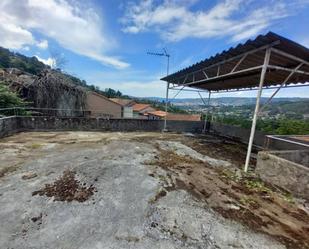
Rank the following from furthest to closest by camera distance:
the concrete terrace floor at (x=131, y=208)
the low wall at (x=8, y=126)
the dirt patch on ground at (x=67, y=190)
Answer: the low wall at (x=8, y=126) < the dirt patch on ground at (x=67, y=190) < the concrete terrace floor at (x=131, y=208)

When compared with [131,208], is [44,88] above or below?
above

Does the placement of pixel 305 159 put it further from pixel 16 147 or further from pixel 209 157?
pixel 16 147

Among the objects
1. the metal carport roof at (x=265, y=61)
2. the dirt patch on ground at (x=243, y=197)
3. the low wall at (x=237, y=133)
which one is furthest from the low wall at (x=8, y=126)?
the low wall at (x=237, y=133)

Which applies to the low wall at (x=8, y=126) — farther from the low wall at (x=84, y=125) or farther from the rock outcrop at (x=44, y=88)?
the rock outcrop at (x=44, y=88)

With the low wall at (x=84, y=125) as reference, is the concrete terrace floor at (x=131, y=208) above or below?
below

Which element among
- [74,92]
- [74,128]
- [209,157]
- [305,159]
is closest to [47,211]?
[209,157]

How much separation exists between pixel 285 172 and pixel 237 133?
253 inches

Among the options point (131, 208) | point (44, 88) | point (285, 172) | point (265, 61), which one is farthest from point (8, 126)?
point (285, 172)

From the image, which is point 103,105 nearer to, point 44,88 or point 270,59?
point 44,88

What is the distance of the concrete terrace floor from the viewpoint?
269cm

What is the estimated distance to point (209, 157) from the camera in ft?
22.4

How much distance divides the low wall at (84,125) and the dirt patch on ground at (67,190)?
5246mm

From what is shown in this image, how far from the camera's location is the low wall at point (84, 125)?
8880 millimetres

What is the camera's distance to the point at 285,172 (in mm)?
4645
